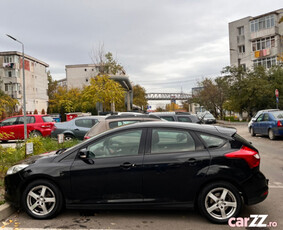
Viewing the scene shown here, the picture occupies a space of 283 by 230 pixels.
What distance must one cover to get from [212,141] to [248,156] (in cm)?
56

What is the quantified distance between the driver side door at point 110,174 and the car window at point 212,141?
3.16 feet

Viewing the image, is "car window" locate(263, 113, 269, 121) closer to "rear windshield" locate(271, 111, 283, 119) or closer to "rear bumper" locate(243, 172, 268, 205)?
"rear windshield" locate(271, 111, 283, 119)

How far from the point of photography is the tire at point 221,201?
14.1 ft

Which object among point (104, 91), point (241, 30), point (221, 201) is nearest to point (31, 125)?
point (104, 91)

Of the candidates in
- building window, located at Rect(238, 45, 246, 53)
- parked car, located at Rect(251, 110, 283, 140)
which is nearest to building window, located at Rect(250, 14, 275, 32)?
building window, located at Rect(238, 45, 246, 53)

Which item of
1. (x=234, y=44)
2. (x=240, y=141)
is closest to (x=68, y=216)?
(x=240, y=141)

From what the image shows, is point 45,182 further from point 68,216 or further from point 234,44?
point 234,44

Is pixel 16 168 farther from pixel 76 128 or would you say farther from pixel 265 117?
pixel 265 117

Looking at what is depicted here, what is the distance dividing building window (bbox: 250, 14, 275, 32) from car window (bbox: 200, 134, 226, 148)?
1767 inches

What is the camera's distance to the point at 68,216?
471 cm

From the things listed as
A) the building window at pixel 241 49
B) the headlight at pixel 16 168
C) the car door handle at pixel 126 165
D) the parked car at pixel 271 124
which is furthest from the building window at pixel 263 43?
the headlight at pixel 16 168

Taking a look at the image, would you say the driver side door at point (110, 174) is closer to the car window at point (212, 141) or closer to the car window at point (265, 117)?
the car window at point (212, 141)

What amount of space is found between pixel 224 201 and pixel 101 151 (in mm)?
1995

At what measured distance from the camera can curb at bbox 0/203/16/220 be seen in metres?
4.78
